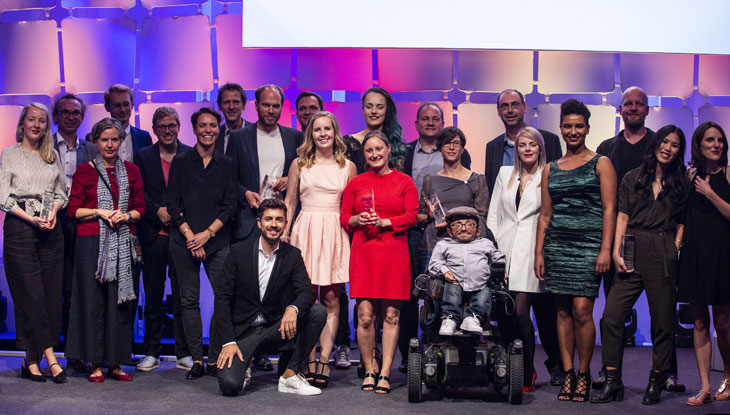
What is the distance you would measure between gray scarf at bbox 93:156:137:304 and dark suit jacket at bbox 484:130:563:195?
7.94 ft

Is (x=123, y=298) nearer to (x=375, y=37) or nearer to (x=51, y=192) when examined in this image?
(x=51, y=192)

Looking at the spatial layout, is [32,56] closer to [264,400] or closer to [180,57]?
[180,57]

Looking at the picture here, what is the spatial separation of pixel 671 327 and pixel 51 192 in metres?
3.76

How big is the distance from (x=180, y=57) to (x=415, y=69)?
1991 mm

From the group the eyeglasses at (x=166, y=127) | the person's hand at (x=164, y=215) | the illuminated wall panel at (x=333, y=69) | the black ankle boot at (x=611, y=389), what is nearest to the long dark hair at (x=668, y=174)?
the black ankle boot at (x=611, y=389)

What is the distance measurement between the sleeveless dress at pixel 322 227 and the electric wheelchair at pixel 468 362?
27.3 inches

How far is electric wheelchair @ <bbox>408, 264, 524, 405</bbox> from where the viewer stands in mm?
4016

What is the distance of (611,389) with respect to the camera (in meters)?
4.16

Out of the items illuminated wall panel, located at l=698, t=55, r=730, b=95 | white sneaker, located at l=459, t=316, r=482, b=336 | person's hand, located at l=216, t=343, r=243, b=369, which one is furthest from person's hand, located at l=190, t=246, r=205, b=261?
illuminated wall panel, located at l=698, t=55, r=730, b=95

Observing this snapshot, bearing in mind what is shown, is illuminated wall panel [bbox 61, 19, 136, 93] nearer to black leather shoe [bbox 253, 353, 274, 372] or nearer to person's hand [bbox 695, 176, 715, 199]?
black leather shoe [bbox 253, 353, 274, 372]

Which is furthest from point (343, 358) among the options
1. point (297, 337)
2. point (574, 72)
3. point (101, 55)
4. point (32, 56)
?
point (32, 56)

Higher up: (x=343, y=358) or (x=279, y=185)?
(x=279, y=185)

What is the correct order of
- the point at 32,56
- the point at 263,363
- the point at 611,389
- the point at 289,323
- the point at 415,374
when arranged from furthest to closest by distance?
the point at 32,56, the point at 263,363, the point at 289,323, the point at 611,389, the point at 415,374

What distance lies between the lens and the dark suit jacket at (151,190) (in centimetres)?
508
